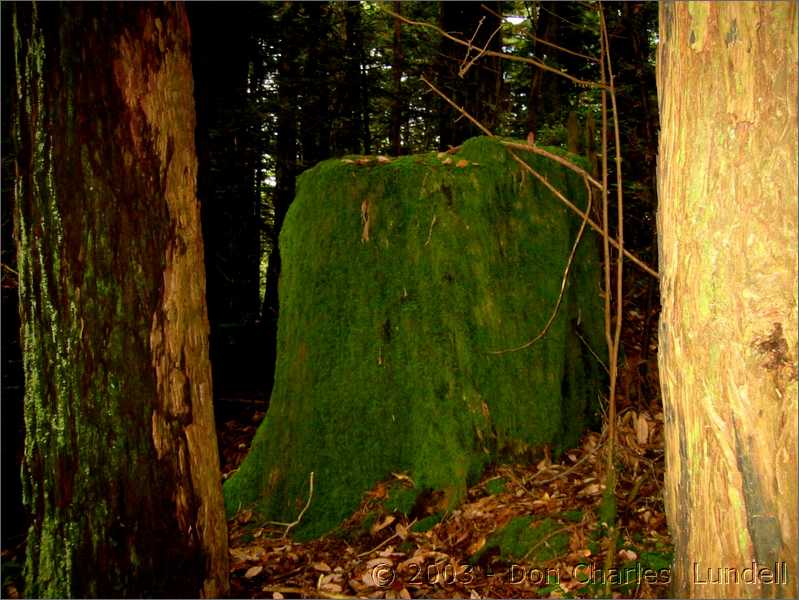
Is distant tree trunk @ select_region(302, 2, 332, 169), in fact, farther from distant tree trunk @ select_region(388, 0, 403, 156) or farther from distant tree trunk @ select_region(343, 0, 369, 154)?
distant tree trunk @ select_region(388, 0, 403, 156)

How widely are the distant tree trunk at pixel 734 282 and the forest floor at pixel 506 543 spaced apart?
1.11m

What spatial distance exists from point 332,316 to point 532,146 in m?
1.86

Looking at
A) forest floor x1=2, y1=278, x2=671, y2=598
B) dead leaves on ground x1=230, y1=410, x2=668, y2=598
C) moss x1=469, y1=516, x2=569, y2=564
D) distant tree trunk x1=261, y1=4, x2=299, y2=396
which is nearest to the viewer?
forest floor x1=2, y1=278, x2=671, y2=598

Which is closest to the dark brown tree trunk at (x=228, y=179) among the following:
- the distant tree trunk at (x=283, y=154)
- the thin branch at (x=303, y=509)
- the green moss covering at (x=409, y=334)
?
the distant tree trunk at (x=283, y=154)

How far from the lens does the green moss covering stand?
4141 millimetres

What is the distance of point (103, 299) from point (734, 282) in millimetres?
2382

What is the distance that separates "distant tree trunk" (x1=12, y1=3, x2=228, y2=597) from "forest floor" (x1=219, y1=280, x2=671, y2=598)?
2.78 feet

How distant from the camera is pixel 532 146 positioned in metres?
4.11

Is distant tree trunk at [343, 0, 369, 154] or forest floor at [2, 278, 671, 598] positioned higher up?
distant tree trunk at [343, 0, 369, 154]

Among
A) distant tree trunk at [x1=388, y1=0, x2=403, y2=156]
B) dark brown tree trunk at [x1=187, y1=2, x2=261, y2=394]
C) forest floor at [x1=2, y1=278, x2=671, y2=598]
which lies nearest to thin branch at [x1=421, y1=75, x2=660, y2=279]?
forest floor at [x1=2, y1=278, x2=671, y2=598]

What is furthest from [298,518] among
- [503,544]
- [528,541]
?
[528,541]

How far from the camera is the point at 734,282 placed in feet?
6.04

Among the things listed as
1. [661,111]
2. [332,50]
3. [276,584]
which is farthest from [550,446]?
[332,50]

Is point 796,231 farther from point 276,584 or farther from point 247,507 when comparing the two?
point 247,507
